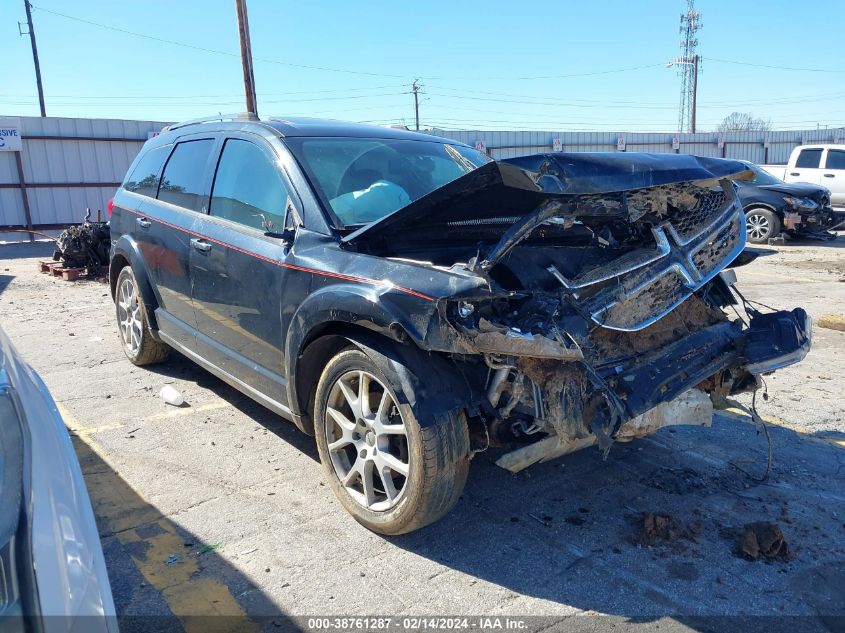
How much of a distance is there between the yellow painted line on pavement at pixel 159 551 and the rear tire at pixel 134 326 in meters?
1.63

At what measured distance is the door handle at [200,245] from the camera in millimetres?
4297

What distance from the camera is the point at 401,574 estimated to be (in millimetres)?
2994

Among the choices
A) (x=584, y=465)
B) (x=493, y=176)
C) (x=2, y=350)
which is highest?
(x=493, y=176)

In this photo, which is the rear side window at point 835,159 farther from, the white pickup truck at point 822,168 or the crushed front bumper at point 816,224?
the crushed front bumper at point 816,224

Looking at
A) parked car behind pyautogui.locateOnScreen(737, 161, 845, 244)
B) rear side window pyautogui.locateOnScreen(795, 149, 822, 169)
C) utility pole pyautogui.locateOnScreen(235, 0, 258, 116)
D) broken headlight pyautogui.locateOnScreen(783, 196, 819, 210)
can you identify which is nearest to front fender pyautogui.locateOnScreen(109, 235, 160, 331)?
utility pole pyautogui.locateOnScreen(235, 0, 258, 116)

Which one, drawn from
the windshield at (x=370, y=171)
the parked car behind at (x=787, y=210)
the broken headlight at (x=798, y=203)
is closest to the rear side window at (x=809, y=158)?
the parked car behind at (x=787, y=210)

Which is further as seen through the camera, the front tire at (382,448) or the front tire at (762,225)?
the front tire at (762,225)

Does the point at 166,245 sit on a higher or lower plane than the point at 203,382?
higher

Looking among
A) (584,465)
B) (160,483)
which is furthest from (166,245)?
(584,465)

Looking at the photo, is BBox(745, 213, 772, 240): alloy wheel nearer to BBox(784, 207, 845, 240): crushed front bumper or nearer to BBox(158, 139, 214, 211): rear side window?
BBox(784, 207, 845, 240): crushed front bumper

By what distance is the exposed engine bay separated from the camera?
2.82m

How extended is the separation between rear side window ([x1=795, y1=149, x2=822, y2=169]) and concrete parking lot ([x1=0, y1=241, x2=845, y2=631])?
1316cm

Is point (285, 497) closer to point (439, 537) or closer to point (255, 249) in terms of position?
point (439, 537)

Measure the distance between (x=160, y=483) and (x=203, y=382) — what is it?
6.05ft
